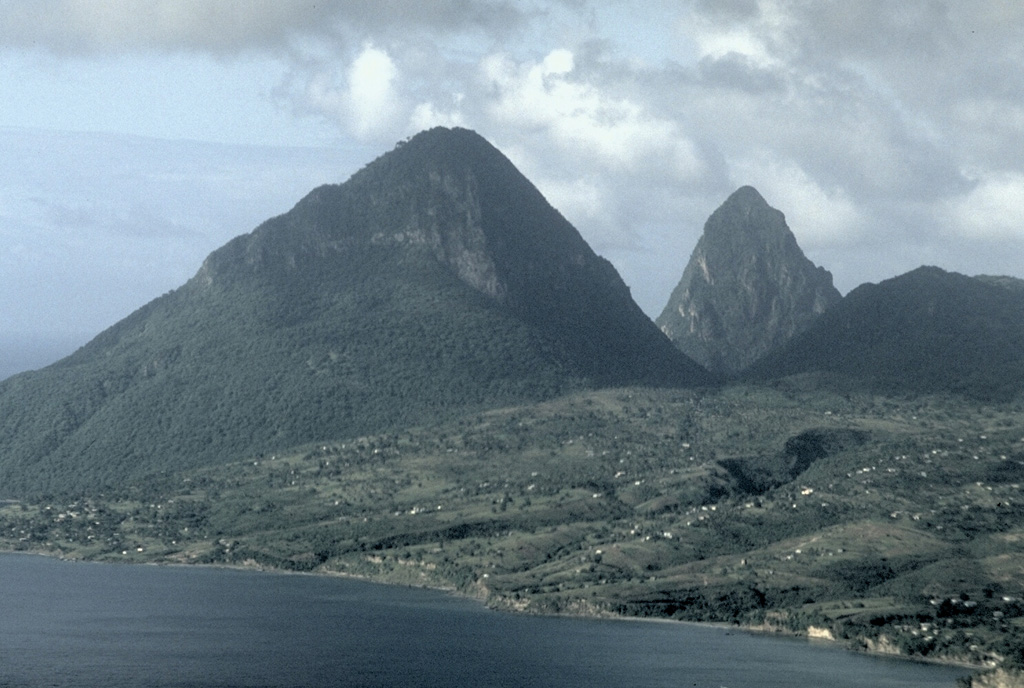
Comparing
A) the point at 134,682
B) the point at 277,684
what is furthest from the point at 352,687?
the point at 134,682

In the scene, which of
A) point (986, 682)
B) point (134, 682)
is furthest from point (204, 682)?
point (986, 682)

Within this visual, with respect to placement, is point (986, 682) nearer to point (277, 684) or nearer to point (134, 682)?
point (277, 684)

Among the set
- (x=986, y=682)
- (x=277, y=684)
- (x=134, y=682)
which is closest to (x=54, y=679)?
(x=134, y=682)

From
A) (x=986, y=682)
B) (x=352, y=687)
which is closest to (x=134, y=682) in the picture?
(x=352, y=687)

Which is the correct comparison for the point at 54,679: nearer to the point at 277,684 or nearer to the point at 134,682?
the point at 134,682

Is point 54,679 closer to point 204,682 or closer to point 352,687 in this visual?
point 204,682

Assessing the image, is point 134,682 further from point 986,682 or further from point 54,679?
point 986,682
